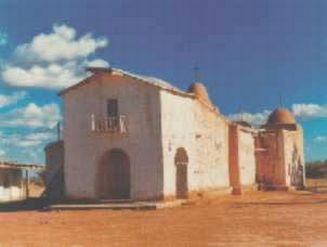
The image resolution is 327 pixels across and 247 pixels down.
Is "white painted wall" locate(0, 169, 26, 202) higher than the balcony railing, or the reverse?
the balcony railing

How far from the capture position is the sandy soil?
14.7 metres

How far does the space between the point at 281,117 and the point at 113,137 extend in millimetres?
23719

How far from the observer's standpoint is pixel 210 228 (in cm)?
1734

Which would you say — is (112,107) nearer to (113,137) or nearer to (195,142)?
(113,137)

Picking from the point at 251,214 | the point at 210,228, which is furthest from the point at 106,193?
the point at 210,228

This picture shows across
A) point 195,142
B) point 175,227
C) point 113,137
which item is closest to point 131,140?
point 113,137

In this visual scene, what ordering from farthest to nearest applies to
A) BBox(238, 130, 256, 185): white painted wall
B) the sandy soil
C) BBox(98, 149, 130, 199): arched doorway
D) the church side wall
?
BBox(238, 130, 256, 185): white painted wall → BBox(98, 149, 130, 199): arched doorway → the church side wall → the sandy soil

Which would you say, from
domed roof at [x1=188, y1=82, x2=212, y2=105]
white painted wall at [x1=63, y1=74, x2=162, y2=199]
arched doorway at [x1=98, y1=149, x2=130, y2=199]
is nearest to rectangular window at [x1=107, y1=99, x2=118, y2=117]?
white painted wall at [x1=63, y1=74, x2=162, y2=199]

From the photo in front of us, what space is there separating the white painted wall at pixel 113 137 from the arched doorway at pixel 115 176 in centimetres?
59

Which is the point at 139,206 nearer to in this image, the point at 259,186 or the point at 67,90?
the point at 67,90

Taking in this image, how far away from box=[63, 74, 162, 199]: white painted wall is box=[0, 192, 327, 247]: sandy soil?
2836 mm

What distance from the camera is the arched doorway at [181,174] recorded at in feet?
95.3

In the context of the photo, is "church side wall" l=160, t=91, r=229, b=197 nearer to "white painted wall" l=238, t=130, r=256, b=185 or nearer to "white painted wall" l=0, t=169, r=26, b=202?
"white painted wall" l=238, t=130, r=256, b=185

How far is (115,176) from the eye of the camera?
2866 cm
